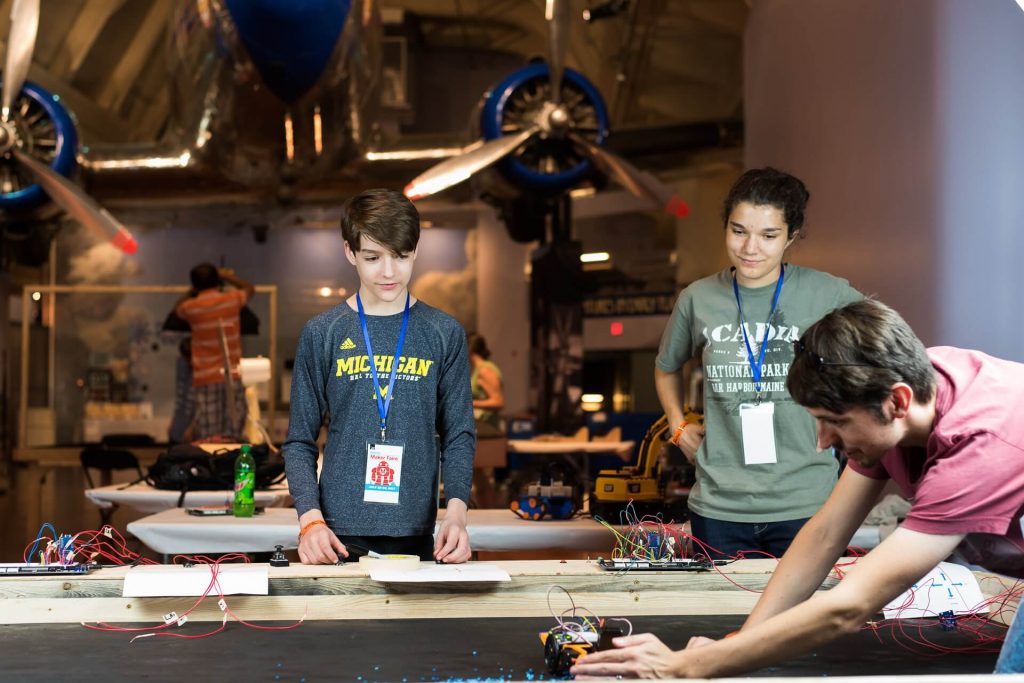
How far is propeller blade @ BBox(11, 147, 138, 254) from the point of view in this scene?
662cm

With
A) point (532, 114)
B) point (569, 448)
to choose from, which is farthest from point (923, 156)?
point (569, 448)

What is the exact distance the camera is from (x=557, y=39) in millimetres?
6996

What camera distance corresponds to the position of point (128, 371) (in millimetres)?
12039

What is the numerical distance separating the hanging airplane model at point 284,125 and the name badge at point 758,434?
4334mm

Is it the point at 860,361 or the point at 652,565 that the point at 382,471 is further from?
the point at 860,361

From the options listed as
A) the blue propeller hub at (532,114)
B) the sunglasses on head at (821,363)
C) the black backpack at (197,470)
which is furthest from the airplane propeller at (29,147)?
the sunglasses on head at (821,363)

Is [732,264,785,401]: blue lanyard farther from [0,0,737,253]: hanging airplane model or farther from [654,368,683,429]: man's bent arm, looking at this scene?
[0,0,737,253]: hanging airplane model

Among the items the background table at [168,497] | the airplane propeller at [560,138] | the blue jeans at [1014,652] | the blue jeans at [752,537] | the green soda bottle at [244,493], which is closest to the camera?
the blue jeans at [1014,652]

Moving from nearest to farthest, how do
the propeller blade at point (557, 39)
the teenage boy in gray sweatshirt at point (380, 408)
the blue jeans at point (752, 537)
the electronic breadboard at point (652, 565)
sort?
the electronic breadboard at point (652, 565)
the teenage boy in gray sweatshirt at point (380, 408)
the blue jeans at point (752, 537)
the propeller blade at point (557, 39)

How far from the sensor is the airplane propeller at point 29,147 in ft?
20.0

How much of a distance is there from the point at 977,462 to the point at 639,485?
2.26 metres

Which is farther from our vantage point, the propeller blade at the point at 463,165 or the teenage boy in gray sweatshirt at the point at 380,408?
the propeller blade at the point at 463,165

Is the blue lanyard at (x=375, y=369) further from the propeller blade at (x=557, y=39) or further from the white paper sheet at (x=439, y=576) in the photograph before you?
the propeller blade at (x=557, y=39)

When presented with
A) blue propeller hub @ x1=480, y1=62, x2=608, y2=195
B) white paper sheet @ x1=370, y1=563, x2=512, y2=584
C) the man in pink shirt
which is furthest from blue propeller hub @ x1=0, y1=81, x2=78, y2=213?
the man in pink shirt
